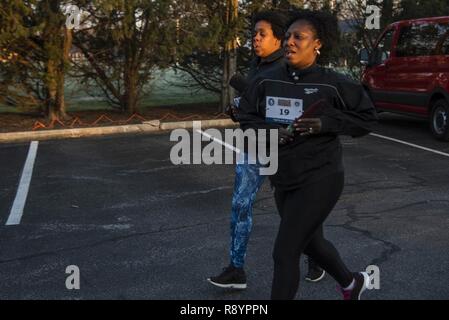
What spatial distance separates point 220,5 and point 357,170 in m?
6.02

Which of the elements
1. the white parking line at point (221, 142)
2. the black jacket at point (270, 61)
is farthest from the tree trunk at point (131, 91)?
the black jacket at point (270, 61)

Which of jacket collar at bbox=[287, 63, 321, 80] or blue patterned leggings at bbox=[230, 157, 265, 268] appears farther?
blue patterned leggings at bbox=[230, 157, 265, 268]

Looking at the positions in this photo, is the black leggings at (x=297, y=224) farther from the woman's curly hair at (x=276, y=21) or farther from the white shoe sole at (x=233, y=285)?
the woman's curly hair at (x=276, y=21)

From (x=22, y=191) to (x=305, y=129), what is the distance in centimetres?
467

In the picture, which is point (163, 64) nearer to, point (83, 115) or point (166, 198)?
point (83, 115)

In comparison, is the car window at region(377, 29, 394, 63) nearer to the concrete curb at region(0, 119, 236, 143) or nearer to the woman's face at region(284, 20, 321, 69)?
the concrete curb at region(0, 119, 236, 143)

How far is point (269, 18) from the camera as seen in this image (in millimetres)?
3893

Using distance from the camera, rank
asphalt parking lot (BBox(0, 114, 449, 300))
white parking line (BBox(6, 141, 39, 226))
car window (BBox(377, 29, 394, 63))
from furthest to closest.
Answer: car window (BBox(377, 29, 394, 63)) → white parking line (BBox(6, 141, 39, 226)) → asphalt parking lot (BBox(0, 114, 449, 300))

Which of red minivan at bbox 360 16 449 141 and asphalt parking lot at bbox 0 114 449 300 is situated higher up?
red minivan at bbox 360 16 449 141

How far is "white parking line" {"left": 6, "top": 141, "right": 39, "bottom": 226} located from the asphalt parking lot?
0.07 m

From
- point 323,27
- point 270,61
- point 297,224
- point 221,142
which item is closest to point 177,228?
point 270,61

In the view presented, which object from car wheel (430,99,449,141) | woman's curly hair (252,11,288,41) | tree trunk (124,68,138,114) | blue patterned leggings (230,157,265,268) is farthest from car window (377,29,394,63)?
blue patterned leggings (230,157,265,268)

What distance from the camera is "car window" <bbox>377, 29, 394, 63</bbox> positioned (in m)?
11.3

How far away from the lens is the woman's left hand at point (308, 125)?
2988mm
